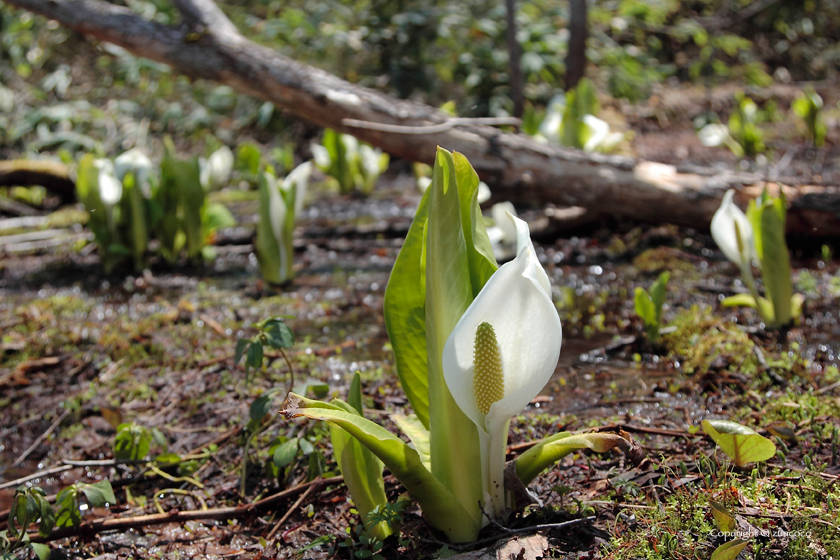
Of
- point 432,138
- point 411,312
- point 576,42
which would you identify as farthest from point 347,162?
point 411,312

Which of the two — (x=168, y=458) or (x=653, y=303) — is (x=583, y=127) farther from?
(x=168, y=458)

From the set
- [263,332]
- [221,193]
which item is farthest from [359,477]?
[221,193]

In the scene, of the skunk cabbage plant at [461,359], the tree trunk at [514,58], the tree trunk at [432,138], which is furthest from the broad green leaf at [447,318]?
the tree trunk at [514,58]

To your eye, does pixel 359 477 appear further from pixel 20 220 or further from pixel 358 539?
pixel 20 220

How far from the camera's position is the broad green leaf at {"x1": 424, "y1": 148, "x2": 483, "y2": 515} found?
3.31ft

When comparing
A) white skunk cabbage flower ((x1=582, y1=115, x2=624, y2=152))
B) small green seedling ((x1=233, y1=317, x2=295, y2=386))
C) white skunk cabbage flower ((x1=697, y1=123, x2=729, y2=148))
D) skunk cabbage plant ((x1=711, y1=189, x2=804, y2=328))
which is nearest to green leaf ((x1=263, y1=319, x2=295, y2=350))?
small green seedling ((x1=233, y1=317, x2=295, y2=386))

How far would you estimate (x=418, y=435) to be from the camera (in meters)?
1.28

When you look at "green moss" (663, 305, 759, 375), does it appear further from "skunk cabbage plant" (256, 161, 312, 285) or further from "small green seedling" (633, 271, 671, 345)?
"skunk cabbage plant" (256, 161, 312, 285)

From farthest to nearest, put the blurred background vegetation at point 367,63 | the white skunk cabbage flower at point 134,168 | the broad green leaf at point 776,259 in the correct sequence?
the blurred background vegetation at point 367,63, the white skunk cabbage flower at point 134,168, the broad green leaf at point 776,259

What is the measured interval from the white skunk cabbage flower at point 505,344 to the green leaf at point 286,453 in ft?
1.66

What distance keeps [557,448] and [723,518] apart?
0.30 metres

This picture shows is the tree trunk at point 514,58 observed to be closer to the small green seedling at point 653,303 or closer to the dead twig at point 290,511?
the small green seedling at point 653,303

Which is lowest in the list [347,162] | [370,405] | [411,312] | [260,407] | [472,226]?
[347,162]

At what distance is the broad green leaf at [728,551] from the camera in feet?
3.19
